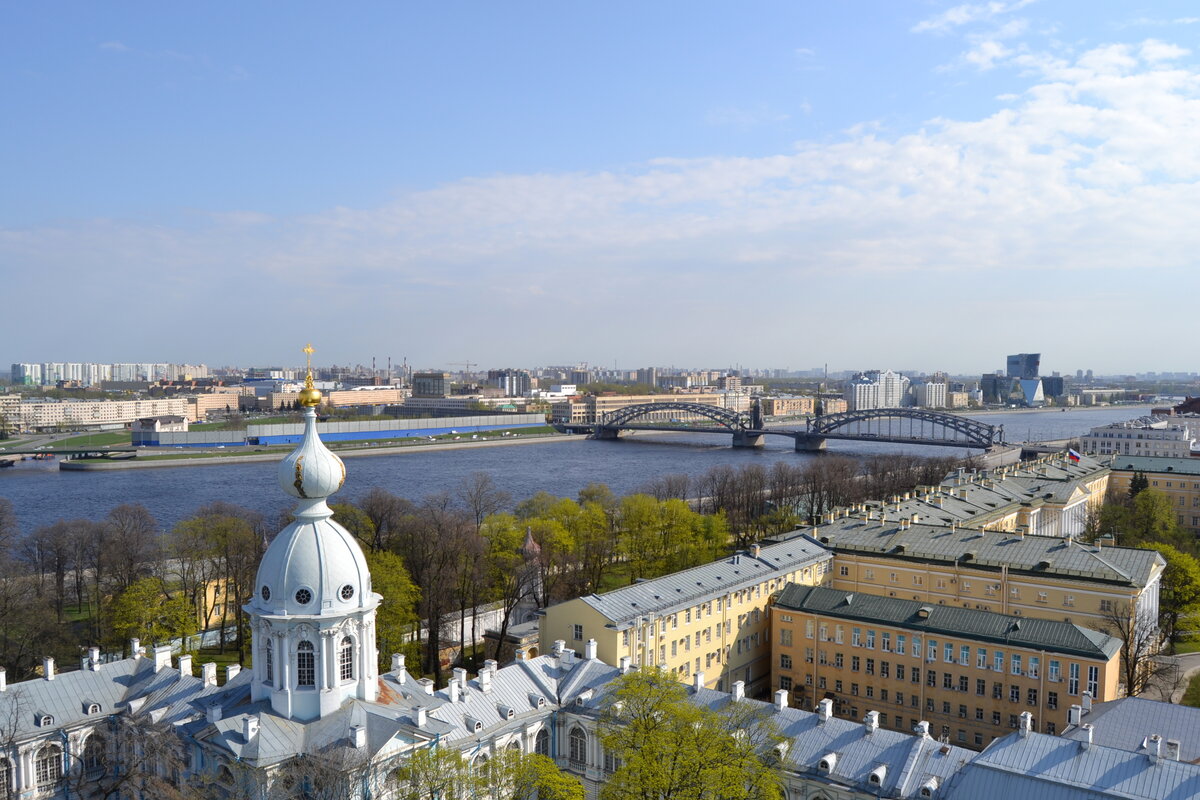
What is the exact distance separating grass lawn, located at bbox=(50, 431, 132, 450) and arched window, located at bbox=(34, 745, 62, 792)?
95.5 metres

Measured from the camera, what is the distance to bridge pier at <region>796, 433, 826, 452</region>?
A: 11188 centimetres

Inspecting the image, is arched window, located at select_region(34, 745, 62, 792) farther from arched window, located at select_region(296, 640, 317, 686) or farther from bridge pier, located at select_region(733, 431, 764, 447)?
bridge pier, located at select_region(733, 431, 764, 447)

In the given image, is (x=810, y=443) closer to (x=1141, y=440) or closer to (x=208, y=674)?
(x=1141, y=440)

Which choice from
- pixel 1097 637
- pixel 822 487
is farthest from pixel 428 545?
pixel 822 487

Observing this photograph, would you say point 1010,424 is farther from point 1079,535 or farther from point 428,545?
point 428,545

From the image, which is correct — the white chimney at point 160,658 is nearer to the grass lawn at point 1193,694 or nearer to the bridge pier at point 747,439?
the grass lawn at point 1193,694

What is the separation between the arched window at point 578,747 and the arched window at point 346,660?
5.52m

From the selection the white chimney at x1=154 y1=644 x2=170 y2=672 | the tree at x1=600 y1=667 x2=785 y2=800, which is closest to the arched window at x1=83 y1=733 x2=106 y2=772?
the white chimney at x1=154 y1=644 x2=170 y2=672

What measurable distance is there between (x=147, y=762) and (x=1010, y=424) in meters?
175

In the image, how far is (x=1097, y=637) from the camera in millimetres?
23375

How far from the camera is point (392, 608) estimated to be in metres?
26.0

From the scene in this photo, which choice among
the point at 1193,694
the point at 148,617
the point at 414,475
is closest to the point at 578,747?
the point at 148,617

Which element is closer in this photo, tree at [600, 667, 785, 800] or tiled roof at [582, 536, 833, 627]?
tree at [600, 667, 785, 800]

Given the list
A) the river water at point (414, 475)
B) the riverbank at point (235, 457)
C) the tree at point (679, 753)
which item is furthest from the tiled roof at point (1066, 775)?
the riverbank at point (235, 457)
